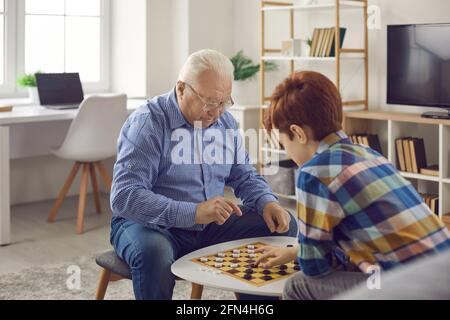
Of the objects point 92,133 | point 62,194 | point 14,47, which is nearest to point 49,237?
point 62,194

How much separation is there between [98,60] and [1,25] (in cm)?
83

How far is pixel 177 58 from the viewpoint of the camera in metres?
5.46

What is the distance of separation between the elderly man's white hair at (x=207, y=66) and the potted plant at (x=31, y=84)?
101 inches

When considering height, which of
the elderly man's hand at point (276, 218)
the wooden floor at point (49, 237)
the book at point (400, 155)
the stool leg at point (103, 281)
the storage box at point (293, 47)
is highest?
the storage box at point (293, 47)

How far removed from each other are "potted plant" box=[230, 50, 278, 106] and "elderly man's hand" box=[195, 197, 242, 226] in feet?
10.2

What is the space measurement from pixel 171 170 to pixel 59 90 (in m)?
2.51

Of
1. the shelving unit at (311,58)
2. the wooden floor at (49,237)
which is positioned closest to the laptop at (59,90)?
the wooden floor at (49,237)

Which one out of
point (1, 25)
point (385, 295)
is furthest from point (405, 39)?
point (385, 295)

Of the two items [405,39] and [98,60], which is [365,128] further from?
[98,60]

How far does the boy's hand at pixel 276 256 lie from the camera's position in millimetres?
1966

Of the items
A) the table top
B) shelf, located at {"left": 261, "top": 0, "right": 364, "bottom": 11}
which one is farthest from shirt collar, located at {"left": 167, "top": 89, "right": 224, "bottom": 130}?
shelf, located at {"left": 261, "top": 0, "right": 364, "bottom": 11}

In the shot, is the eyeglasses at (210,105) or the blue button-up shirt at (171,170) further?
the eyeglasses at (210,105)

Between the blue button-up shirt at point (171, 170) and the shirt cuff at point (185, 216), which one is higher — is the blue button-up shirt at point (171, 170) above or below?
above

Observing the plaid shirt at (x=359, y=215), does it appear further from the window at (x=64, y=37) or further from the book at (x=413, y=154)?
the window at (x=64, y=37)
